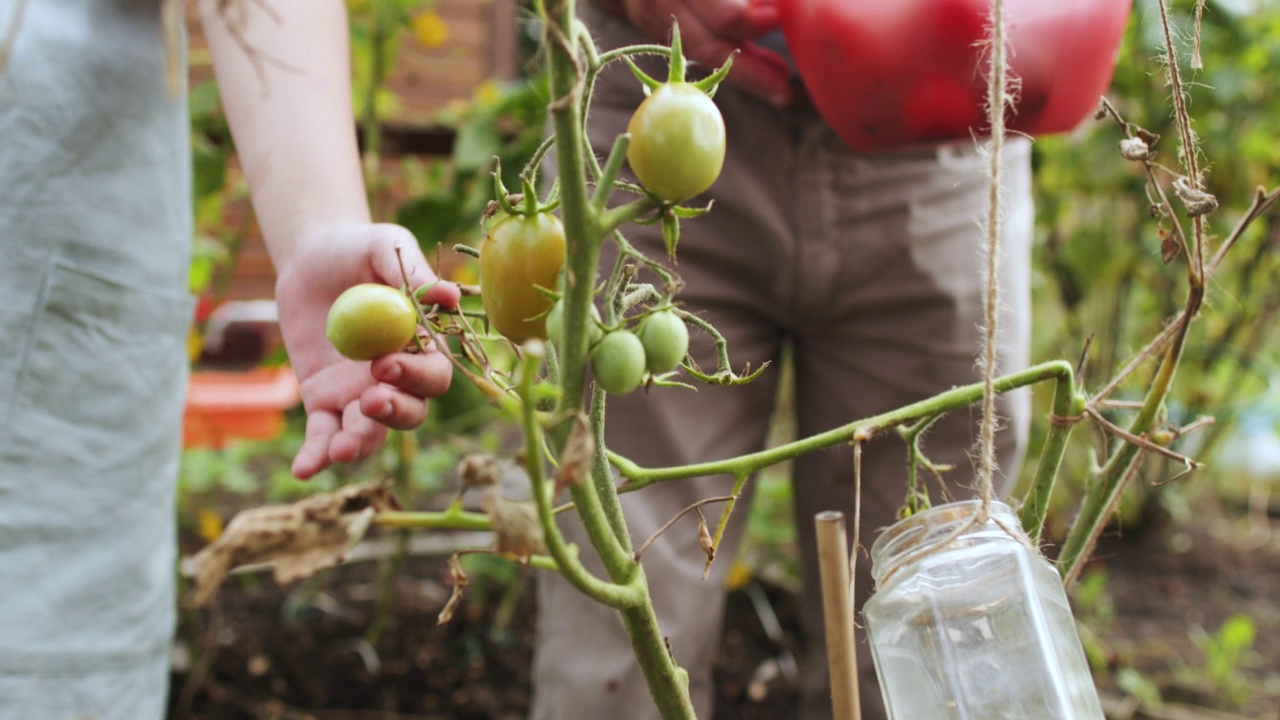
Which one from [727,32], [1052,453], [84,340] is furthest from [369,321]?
[84,340]

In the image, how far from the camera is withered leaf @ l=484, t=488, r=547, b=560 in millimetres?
270

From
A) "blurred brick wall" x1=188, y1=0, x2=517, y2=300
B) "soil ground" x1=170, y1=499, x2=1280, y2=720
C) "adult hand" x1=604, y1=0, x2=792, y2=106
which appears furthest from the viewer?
"blurred brick wall" x1=188, y1=0, x2=517, y2=300

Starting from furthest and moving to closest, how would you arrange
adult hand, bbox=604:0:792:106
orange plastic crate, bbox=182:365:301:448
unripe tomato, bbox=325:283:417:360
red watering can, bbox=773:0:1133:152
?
1. orange plastic crate, bbox=182:365:301:448
2. adult hand, bbox=604:0:792:106
3. red watering can, bbox=773:0:1133:152
4. unripe tomato, bbox=325:283:417:360

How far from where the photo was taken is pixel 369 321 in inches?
14.5

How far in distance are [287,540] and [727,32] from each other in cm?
49

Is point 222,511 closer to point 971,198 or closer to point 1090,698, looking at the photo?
point 971,198

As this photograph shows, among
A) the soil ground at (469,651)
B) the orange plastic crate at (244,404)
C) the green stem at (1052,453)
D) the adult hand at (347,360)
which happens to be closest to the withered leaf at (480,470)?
the adult hand at (347,360)

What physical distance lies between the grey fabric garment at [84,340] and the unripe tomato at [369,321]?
468 millimetres

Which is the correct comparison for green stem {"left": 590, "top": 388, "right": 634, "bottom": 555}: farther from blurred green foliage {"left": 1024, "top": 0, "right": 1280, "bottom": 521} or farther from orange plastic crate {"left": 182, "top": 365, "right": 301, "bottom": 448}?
orange plastic crate {"left": 182, "top": 365, "right": 301, "bottom": 448}

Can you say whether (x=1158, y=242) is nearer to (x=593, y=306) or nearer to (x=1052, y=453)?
(x=1052, y=453)

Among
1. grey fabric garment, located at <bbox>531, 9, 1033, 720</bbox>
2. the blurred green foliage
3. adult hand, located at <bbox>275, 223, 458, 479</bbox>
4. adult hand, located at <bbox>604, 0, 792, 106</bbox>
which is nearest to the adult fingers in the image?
adult hand, located at <bbox>604, 0, 792, 106</bbox>

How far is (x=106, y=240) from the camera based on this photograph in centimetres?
77

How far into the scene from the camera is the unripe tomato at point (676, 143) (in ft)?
0.96

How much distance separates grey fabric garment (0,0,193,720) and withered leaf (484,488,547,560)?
1.97 ft
